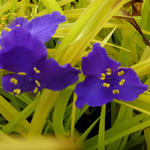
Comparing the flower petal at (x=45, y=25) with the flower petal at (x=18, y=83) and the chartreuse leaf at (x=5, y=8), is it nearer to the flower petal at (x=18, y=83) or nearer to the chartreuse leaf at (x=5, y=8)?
the flower petal at (x=18, y=83)

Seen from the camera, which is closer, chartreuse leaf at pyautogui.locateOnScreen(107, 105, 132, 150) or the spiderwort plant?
the spiderwort plant

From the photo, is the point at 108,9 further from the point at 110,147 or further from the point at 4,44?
the point at 110,147

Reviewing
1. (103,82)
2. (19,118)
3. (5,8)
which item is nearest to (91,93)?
(103,82)

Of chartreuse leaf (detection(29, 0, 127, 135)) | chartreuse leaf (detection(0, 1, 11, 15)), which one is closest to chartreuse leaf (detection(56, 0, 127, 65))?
chartreuse leaf (detection(29, 0, 127, 135))

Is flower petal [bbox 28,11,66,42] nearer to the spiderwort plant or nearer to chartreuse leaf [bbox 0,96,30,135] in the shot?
the spiderwort plant

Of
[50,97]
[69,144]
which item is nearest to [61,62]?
[50,97]

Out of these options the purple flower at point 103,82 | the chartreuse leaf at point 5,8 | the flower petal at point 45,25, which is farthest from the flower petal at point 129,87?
the chartreuse leaf at point 5,8

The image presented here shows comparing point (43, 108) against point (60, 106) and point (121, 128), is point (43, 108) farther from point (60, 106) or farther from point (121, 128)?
point (121, 128)

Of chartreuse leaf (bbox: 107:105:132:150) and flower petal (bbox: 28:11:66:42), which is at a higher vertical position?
flower petal (bbox: 28:11:66:42)
